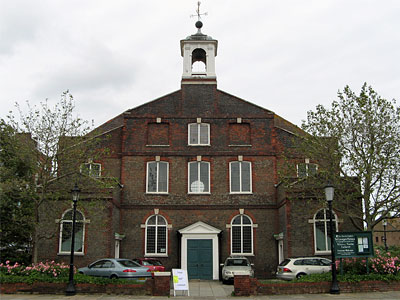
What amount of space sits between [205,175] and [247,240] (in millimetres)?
4734

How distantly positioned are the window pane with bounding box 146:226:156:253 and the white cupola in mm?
9854

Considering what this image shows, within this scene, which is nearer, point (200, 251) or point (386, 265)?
point (386, 265)

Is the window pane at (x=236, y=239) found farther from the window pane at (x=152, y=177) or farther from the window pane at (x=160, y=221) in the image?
the window pane at (x=152, y=177)

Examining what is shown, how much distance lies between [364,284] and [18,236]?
1567cm

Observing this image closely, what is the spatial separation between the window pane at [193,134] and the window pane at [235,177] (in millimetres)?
2781

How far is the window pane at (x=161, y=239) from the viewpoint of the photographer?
87.5ft

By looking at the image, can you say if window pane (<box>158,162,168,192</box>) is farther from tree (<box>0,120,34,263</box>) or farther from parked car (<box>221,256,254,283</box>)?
tree (<box>0,120,34,263</box>)

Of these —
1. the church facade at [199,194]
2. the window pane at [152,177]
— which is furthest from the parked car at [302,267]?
the window pane at [152,177]

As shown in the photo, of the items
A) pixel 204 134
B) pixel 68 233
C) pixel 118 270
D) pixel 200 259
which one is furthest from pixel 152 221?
pixel 118 270

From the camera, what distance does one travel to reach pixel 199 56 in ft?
104

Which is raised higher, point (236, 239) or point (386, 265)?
point (236, 239)

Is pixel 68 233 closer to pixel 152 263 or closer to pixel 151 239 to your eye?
pixel 151 239

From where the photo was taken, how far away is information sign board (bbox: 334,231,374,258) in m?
18.2

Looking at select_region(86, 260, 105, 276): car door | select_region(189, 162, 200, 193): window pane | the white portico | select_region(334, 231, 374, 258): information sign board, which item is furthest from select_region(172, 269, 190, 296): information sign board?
select_region(189, 162, 200, 193): window pane
